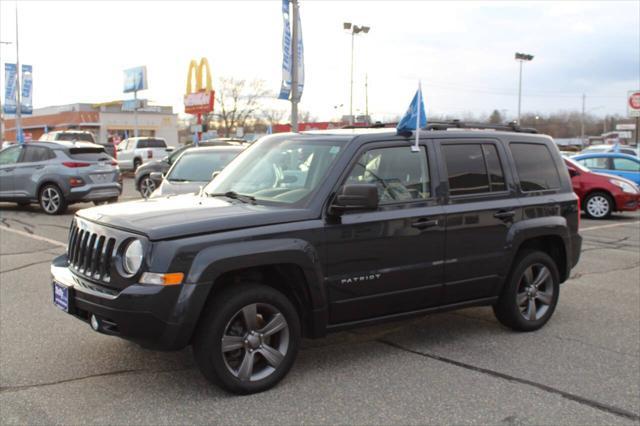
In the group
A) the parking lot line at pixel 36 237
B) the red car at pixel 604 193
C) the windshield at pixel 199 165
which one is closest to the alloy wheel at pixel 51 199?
the parking lot line at pixel 36 237

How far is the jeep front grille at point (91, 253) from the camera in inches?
158

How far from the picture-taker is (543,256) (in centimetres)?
568

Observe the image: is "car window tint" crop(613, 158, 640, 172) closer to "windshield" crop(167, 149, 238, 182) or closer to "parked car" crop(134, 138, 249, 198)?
"parked car" crop(134, 138, 249, 198)

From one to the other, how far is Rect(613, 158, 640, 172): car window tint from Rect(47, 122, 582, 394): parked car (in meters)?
12.6

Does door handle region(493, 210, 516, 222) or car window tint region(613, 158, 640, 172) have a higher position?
car window tint region(613, 158, 640, 172)

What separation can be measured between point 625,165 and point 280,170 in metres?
14.9

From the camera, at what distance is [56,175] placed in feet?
45.5

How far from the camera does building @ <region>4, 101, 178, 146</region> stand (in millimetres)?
72312

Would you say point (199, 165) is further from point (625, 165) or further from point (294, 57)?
point (625, 165)

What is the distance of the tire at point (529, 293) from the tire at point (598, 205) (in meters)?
10.1

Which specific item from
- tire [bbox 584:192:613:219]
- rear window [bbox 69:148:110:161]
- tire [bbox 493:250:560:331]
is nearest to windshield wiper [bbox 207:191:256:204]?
tire [bbox 493:250:560:331]

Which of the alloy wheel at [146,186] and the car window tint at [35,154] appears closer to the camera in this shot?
the car window tint at [35,154]

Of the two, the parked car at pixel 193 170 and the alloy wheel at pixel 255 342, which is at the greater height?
the parked car at pixel 193 170

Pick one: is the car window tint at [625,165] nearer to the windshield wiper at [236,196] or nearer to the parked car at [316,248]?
the parked car at [316,248]
